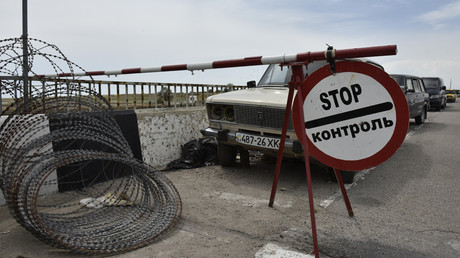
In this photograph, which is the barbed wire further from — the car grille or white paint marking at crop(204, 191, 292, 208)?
the car grille

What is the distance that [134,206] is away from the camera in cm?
427

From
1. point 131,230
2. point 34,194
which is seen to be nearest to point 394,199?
point 131,230

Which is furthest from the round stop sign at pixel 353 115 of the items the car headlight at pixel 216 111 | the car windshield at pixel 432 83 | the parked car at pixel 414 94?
the car windshield at pixel 432 83

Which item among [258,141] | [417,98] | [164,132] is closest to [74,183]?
[164,132]

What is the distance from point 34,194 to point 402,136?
326cm

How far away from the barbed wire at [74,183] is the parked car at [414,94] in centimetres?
839

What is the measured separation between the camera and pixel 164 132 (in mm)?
6531

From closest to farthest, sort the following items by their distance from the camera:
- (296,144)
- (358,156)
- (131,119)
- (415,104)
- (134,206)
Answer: (358,156) < (134,206) < (296,144) < (131,119) < (415,104)

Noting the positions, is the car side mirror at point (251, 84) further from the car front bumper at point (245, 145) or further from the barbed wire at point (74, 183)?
the barbed wire at point (74, 183)

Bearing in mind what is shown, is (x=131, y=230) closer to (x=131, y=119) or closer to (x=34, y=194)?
(x=34, y=194)

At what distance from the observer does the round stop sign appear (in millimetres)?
3129

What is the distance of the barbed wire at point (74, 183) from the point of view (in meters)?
3.11

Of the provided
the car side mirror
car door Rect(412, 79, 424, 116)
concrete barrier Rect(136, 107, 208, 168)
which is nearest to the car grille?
the car side mirror

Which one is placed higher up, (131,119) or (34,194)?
(131,119)
